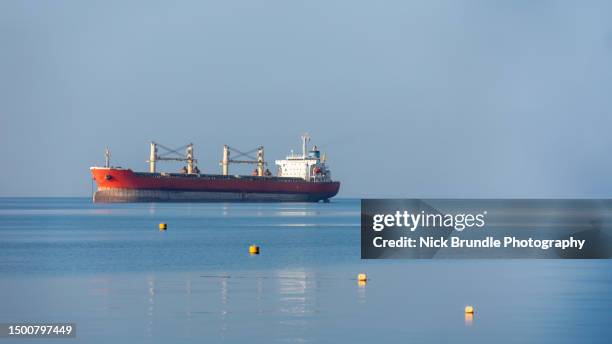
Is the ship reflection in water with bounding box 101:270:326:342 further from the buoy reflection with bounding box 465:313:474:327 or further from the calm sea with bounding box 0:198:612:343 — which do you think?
the buoy reflection with bounding box 465:313:474:327

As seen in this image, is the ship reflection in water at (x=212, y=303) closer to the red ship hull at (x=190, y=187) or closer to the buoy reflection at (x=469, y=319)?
the buoy reflection at (x=469, y=319)

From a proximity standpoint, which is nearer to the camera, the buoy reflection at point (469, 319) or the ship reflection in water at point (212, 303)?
the ship reflection in water at point (212, 303)

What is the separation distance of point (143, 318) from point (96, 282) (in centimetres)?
1285

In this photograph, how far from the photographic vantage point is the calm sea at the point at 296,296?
28766mm

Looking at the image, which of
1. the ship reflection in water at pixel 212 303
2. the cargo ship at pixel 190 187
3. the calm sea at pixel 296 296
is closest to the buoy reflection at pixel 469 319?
the calm sea at pixel 296 296

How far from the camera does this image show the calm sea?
94.4ft

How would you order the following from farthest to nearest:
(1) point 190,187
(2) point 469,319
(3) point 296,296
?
(1) point 190,187
(3) point 296,296
(2) point 469,319

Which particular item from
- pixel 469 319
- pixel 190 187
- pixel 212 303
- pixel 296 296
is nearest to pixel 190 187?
pixel 190 187

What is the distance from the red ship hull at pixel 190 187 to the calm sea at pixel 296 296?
385 ft

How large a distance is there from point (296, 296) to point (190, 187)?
152929 mm

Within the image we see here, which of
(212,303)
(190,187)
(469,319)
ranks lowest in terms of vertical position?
(469,319)

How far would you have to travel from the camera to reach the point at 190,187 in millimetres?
189250

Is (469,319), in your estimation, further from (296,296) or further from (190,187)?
(190,187)

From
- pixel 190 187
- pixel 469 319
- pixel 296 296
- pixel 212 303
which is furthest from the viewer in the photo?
pixel 190 187
